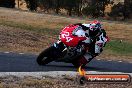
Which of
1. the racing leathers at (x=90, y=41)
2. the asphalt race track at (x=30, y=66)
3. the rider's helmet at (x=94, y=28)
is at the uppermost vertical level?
the rider's helmet at (x=94, y=28)

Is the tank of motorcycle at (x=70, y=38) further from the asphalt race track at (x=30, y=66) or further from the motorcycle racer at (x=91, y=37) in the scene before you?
the asphalt race track at (x=30, y=66)

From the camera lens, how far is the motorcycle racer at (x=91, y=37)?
14258 millimetres

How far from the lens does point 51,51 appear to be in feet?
47.6

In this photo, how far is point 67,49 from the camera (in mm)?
14305

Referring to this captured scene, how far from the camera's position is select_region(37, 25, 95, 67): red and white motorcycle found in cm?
1411

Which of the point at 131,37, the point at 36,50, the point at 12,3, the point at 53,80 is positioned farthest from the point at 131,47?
the point at 12,3

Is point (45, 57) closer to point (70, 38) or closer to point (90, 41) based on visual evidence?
point (70, 38)

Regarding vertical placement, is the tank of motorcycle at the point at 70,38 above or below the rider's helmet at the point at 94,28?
below

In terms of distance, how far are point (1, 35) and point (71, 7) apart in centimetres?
5165

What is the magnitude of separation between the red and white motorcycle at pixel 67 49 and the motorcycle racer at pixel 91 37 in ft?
0.40

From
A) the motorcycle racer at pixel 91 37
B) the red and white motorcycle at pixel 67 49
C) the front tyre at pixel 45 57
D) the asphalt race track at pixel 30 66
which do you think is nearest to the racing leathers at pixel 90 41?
the motorcycle racer at pixel 91 37

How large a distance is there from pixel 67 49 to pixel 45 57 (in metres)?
0.90

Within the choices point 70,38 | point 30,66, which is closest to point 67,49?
point 70,38

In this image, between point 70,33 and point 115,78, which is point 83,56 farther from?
point 115,78
